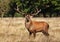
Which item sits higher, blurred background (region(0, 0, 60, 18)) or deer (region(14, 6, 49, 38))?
deer (region(14, 6, 49, 38))

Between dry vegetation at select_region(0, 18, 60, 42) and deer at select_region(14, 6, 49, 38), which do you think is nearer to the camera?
dry vegetation at select_region(0, 18, 60, 42)

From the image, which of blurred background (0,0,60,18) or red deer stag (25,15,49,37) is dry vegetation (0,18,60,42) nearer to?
red deer stag (25,15,49,37)

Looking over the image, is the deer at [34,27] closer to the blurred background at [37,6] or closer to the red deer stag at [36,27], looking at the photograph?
the red deer stag at [36,27]

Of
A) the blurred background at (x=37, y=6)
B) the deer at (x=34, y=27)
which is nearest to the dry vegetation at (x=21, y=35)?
the deer at (x=34, y=27)

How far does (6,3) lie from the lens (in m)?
38.6

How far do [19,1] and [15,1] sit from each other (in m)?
0.82

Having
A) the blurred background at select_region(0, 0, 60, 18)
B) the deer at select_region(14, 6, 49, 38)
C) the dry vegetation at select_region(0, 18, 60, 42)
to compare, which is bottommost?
the blurred background at select_region(0, 0, 60, 18)

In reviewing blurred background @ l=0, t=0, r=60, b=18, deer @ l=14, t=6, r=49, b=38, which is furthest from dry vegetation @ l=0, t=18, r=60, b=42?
blurred background @ l=0, t=0, r=60, b=18

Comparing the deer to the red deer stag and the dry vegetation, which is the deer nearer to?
the red deer stag

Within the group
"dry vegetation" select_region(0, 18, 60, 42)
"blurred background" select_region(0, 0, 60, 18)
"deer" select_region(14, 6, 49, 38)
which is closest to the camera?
"dry vegetation" select_region(0, 18, 60, 42)

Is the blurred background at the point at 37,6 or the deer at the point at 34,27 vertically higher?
the deer at the point at 34,27

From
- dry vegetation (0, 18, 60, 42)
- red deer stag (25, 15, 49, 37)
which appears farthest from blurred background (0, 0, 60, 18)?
red deer stag (25, 15, 49, 37)

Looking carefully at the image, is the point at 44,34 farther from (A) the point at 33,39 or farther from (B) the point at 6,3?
(B) the point at 6,3

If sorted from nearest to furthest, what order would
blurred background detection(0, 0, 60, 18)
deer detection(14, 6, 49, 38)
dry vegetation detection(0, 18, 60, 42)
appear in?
dry vegetation detection(0, 18, 60, 42) → deer detection(14, 6, 49, 38) → blurred background detection(0, 0, 60, 18)
